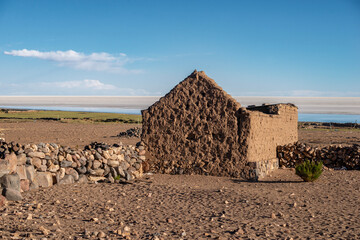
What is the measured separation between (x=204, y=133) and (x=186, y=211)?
4.82 metres

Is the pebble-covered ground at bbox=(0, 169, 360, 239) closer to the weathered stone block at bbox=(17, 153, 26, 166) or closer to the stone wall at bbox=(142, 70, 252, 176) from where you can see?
the weathered stone block at bbox=(17, 153, 26, 166)

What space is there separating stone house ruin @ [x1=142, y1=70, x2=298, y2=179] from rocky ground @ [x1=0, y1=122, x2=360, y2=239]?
3.84 ft

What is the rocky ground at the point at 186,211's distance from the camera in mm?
5730

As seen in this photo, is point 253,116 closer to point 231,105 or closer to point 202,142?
point 231,105

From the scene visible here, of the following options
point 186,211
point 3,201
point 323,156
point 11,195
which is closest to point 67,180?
point 11,195

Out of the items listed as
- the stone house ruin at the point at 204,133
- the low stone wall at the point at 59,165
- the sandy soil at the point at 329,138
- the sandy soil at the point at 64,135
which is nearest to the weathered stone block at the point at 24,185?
the low stone wall at the point at 59,165

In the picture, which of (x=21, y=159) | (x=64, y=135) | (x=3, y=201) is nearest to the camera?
(x=3, y=201)

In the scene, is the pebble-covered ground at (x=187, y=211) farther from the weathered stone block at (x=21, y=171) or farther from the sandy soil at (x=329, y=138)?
the sandy soil at (x=329, y=138)

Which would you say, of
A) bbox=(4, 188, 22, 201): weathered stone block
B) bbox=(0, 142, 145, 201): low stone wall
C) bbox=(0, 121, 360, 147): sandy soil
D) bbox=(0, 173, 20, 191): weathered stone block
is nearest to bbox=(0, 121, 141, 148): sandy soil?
bbox=(0, 121, 360, 147): sandy soil

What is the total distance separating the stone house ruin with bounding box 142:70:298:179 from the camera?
11375 mm

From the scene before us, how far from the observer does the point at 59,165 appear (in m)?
9.86

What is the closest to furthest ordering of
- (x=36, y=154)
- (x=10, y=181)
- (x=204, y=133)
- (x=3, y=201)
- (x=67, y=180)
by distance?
(x=3, y=201)
(x=10, y=181)
(x=36, y=154)
(x=67, y=180)
(x=204, y=133)

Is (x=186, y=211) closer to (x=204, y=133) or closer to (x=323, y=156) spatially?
(x=204, y=133)

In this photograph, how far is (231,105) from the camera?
1159 cm
